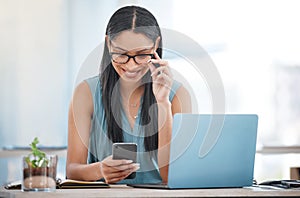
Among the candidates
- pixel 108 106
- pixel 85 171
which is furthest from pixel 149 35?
pixel 85 171

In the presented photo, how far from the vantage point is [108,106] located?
2.65 meters

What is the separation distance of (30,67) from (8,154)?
0.52 metres

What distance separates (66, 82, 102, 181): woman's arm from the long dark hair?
0.08 metres

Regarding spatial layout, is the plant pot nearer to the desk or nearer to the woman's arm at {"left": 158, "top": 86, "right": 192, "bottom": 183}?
the desk

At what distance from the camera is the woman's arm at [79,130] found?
2.55 meters

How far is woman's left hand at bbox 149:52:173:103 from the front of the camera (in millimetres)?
2366

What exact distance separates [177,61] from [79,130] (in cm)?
131

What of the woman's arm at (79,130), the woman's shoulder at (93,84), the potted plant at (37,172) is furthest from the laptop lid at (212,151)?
the woman's shoulder at (93,84)

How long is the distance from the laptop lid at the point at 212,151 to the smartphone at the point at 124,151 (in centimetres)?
23

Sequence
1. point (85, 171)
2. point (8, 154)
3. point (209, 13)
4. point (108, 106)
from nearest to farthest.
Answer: point (85, 171) → point (108, 106) → point (8, 154) → point (209, 13)

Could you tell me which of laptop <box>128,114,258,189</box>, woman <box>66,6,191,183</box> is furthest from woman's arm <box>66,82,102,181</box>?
laptop <box>128,114,258,189</box>

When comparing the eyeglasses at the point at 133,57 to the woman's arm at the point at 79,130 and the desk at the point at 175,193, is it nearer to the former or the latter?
the woman's arm at the point at 79,130

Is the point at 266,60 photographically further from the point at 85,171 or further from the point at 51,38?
the point at 85,171

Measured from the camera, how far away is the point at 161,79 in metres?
2.39
